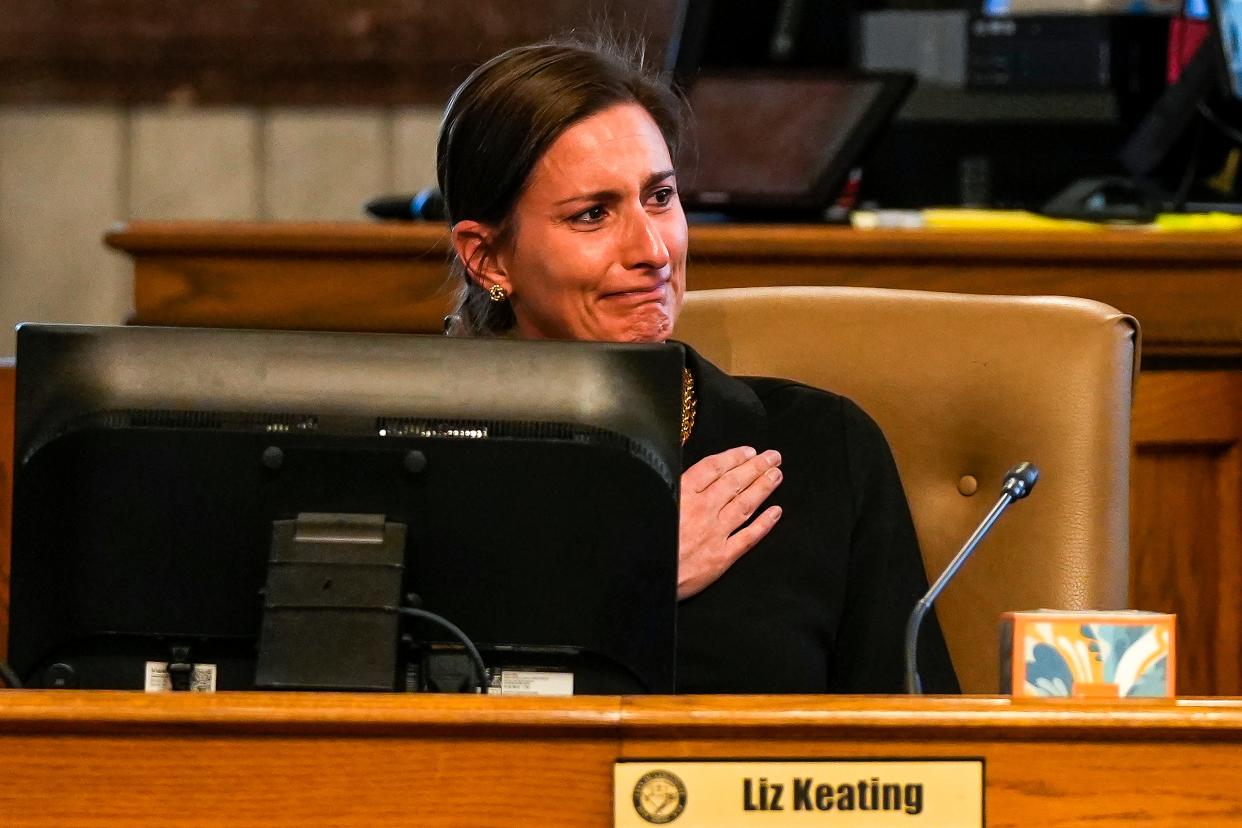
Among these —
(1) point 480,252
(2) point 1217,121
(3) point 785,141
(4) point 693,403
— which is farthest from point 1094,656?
(2) point 1217,121

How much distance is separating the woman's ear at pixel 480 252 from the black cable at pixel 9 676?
0.71 metres

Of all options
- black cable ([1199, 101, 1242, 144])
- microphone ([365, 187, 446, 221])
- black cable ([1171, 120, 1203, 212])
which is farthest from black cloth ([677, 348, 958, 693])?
black cable ([1199, 101, 1242, 144])

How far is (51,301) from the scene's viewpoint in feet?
10.8

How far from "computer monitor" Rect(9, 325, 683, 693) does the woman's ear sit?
616 mm

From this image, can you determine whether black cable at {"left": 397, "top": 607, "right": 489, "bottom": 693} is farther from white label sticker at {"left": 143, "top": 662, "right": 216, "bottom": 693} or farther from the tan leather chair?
the tan leather chair

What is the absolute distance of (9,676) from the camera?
0.99m

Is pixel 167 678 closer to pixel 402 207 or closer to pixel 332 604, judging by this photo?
pixel 332 604

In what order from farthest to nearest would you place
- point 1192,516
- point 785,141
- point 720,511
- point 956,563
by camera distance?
point 785,141, point 1192,516, point 720,511, point 956,563

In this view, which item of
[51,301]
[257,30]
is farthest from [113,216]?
[257,30]

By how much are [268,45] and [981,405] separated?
78.0 inches

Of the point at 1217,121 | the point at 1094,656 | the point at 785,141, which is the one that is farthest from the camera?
the point at 1217,121

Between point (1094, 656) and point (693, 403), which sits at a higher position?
point (693, 403)

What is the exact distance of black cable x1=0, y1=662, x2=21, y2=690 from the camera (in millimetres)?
986

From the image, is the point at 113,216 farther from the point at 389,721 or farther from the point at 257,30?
the point at 389,721
